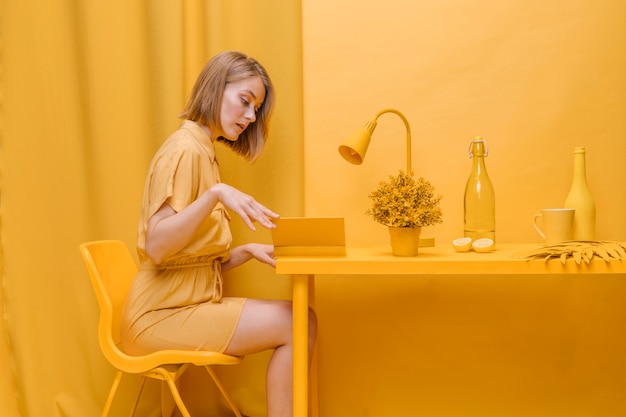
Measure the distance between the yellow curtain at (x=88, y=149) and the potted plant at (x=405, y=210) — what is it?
522mm

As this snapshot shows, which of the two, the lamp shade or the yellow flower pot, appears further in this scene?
the lamp shade

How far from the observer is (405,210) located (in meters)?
1.28

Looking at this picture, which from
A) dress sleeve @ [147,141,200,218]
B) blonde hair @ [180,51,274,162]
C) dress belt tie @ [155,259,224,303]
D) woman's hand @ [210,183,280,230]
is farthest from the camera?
blonde hair @ [180,51,274,162]

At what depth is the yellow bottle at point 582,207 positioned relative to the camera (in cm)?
145

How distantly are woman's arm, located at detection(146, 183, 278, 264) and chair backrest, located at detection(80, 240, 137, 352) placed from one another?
0.15m

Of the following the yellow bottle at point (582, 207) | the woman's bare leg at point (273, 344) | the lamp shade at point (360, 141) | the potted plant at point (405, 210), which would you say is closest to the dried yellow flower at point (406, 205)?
the potted plant at point (405, 210)

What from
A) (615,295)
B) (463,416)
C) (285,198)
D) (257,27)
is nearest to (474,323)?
(463,416)

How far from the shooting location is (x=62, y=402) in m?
1.66

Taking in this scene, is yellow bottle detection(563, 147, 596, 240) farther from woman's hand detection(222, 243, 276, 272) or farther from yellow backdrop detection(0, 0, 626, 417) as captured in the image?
woman's hand detection(222, 243, 276, 272)

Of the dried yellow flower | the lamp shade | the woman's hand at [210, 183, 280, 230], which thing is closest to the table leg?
the woman's hand at [210, 183, 280, 230]

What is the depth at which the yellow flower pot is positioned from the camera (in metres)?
1.30

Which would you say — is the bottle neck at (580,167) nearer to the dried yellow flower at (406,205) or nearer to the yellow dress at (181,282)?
the dried yellow flower at (406,205)

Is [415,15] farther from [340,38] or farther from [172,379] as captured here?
[172,379]

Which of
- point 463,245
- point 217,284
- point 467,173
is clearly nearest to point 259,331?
point 217,284
